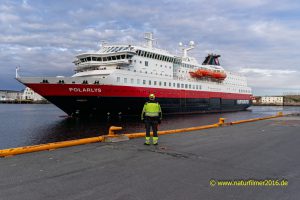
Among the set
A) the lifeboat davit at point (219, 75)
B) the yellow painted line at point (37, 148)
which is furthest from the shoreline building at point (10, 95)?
the yellow painted line at point (37, 148)

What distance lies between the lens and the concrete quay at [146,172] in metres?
4.51

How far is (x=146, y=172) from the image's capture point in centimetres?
574

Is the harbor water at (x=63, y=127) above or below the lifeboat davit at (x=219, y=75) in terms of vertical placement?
below

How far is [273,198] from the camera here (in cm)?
443

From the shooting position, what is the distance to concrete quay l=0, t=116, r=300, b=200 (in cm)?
451

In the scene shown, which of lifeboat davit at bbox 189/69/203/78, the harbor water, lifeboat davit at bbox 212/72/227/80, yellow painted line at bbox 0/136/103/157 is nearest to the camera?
yellow painted line at bbox 0/136/103/157

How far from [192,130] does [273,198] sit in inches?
389

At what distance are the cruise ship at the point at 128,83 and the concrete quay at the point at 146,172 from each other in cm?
2165

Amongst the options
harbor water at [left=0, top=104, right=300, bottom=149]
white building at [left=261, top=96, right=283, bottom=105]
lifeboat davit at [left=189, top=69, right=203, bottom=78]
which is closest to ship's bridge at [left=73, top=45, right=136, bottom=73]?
harbor water at [left=0, top=104, right=300, bottom=149]

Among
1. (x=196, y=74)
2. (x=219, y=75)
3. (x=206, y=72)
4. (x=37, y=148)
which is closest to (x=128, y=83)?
(x=196, y=74)

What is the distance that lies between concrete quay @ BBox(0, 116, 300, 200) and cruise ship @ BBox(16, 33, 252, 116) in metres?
21.7

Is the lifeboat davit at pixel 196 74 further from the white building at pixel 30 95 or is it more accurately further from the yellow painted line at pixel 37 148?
the white building at pixel 30 95

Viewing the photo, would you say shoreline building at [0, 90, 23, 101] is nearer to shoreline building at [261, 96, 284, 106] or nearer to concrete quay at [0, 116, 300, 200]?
shoreline building at [261, 96, 284, 106]

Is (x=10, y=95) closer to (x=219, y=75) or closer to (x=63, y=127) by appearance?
(x=219, y=75)
